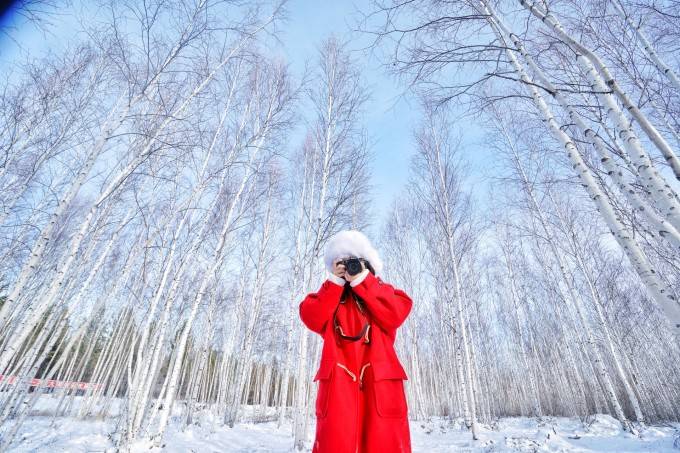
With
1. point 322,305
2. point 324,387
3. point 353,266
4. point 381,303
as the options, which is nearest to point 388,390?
point 324,387

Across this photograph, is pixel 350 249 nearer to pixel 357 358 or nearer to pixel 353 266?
pixel 353 266

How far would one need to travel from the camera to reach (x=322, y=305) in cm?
168

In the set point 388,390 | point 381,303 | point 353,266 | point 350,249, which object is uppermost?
point 350,249

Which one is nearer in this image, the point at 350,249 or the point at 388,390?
the point at 388,390

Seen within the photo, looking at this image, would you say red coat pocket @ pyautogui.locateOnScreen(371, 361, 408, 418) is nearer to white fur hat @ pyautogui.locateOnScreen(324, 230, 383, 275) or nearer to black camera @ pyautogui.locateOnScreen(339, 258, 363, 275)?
black camera @ pyautogui.locateOnScreen(339, 258, 363, 275)

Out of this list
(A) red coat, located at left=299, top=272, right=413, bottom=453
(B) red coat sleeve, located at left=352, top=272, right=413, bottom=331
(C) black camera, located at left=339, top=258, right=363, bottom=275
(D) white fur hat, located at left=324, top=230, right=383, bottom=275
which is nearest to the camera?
(A) red coat, located at left=299, top=272, right=413, bottom=453

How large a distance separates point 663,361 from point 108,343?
28.7 meters

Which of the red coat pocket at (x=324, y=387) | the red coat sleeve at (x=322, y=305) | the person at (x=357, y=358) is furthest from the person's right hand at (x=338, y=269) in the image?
the red coat pocket at (x=324, y=387)

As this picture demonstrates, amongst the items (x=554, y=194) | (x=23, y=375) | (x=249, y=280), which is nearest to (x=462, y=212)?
(x=554, y=194)

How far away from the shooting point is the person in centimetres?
133

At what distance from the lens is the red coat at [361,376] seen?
132 cm

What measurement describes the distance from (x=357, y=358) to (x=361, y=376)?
0.29 ft

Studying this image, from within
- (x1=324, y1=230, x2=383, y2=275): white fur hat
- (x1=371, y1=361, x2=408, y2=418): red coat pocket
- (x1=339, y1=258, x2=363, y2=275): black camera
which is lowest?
(x1=371, y1=361, x2=408, y2=418): red coat pocket

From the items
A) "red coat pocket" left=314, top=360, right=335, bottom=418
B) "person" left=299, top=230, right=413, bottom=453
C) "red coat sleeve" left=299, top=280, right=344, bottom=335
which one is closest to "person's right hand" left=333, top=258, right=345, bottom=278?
"person" left=299, top=230, right=413, bottom=453
